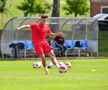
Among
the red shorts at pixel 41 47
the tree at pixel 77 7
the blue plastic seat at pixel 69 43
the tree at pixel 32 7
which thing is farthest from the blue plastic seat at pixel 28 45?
the tree at pixel 32 7

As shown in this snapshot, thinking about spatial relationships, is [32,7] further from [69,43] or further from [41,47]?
[41,47]

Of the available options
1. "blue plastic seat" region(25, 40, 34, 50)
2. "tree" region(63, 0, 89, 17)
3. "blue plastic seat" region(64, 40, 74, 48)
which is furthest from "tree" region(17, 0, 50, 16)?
"blue plastic seat" region(25, 40, 34, 50)

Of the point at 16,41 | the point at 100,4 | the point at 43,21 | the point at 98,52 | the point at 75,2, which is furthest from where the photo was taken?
the point at 75,2

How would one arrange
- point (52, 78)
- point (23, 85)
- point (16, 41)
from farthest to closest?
point (16, 41)
point (52, 78)
point (23, 85)

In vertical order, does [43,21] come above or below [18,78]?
above

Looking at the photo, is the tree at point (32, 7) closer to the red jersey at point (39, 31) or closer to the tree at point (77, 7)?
the tree at point (77, 7)

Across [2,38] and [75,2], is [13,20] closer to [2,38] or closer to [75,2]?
[2,38]

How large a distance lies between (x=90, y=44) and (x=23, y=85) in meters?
23.2

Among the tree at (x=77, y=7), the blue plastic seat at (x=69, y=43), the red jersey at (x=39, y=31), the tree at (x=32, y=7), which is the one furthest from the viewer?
the tree at (x=32, y=7)

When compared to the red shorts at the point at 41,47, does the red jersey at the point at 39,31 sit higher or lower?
higher

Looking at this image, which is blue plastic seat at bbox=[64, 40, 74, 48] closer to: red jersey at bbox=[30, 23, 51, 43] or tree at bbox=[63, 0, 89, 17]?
red jersey at bbox=[30, 23, 51, 43]

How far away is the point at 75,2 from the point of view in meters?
87.1

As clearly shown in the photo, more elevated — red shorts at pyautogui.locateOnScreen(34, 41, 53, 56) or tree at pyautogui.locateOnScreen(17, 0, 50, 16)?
tree at pyautogui.locateOnScreen(17, 0, 50, 16)

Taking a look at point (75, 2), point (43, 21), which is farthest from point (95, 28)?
point (75, 2)
